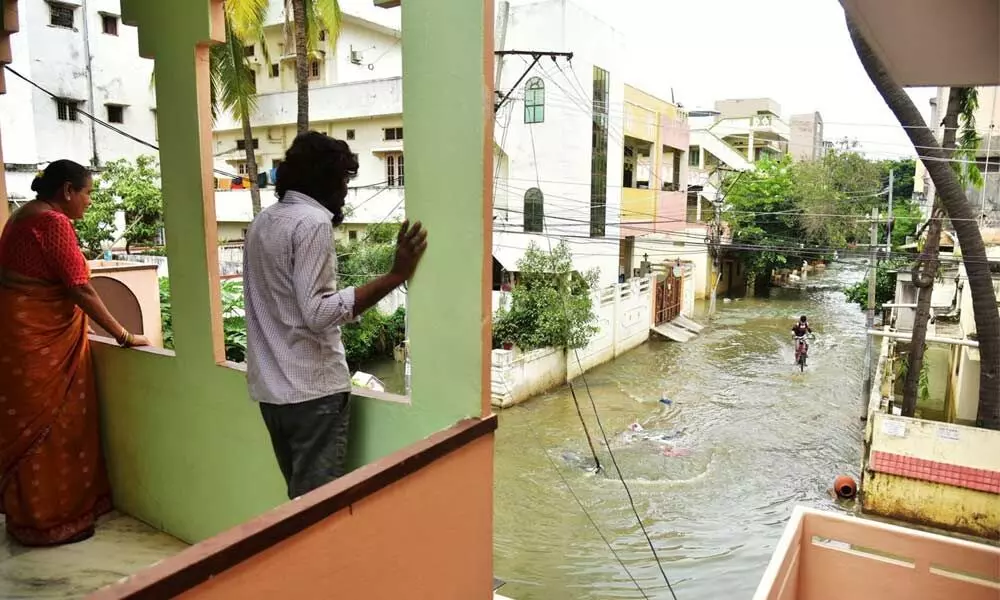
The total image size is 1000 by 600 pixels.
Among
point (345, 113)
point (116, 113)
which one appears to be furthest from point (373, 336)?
point (116, 113)

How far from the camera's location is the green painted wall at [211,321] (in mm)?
1868

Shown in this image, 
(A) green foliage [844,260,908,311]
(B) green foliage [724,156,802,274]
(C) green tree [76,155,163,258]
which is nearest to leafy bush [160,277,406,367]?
(C) green tree [76,155,163,258]

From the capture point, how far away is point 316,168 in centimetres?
187

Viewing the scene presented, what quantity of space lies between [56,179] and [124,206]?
12.9 meters

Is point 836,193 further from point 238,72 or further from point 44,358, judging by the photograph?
point 44,358

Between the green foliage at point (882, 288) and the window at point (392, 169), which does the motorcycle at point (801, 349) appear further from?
the window at point (392, 169)

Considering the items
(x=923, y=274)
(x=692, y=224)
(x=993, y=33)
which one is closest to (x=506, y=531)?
(x=923, y=274)

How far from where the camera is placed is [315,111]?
17.0m

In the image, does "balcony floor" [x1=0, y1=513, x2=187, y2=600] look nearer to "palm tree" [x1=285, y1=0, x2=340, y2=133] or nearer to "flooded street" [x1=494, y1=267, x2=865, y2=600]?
"flooded street" [x1=494, y1=267, x2=865, y2=600]

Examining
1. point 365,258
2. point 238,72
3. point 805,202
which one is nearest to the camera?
point 238,72

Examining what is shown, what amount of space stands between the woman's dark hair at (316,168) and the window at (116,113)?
17306mm

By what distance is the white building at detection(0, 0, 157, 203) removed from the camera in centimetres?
1422

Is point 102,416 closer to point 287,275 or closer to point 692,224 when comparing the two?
point 287,275

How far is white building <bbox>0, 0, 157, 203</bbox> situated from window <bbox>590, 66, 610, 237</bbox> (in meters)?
10.0
